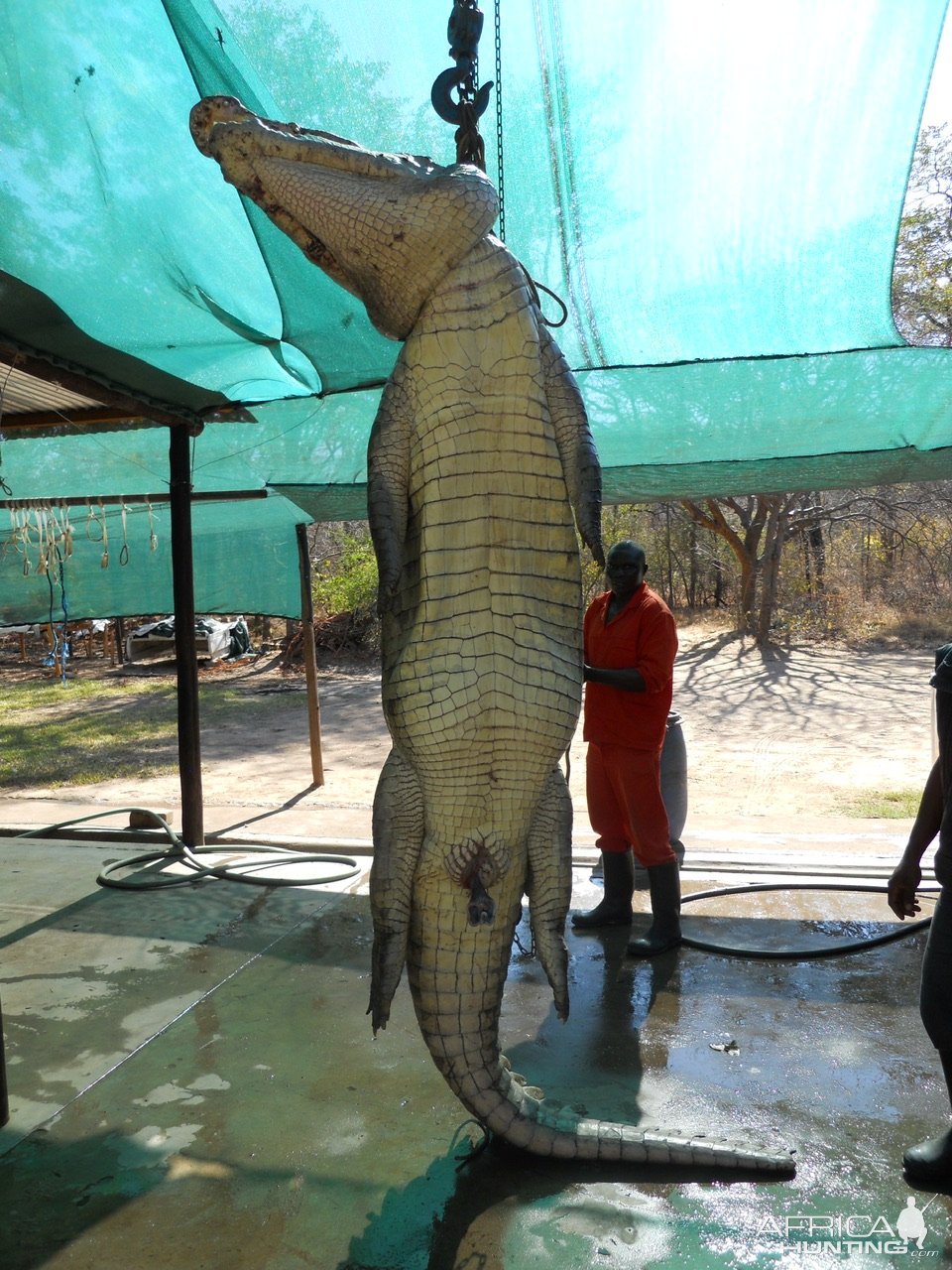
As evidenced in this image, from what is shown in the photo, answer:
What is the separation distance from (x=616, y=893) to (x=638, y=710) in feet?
2.89

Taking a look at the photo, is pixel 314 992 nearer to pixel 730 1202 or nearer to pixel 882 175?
pixel 730 1202

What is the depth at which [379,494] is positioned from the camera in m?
1.82

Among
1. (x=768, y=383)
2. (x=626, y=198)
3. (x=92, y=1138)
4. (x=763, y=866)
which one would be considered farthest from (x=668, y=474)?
(x=92, y=1138)

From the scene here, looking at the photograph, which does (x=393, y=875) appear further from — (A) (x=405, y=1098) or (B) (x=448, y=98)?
(B) (x=448, y=98)

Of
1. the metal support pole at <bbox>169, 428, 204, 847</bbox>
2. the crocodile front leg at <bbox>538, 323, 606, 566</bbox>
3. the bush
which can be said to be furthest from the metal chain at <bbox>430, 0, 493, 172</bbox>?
the bush

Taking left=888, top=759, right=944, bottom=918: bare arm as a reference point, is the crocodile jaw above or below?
above

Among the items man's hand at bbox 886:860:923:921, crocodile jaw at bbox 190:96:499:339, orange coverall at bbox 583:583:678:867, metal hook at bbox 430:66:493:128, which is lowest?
man's hand at bbox 886:860:923:921

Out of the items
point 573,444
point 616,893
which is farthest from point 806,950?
point 573,444

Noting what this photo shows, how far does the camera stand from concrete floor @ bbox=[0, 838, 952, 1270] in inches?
75.2

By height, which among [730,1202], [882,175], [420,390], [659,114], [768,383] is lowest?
[730,1202]

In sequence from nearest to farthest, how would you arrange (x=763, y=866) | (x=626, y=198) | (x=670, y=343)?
(x=626, y=198) → (x=670, y=343) → (x=763, y=866)

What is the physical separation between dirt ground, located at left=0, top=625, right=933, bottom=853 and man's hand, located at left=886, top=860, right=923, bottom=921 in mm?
2495

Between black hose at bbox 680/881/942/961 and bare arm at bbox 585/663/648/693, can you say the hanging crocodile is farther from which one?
black hose at bbox 680/881/942/961

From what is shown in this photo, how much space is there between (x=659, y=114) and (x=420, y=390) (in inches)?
68.2
